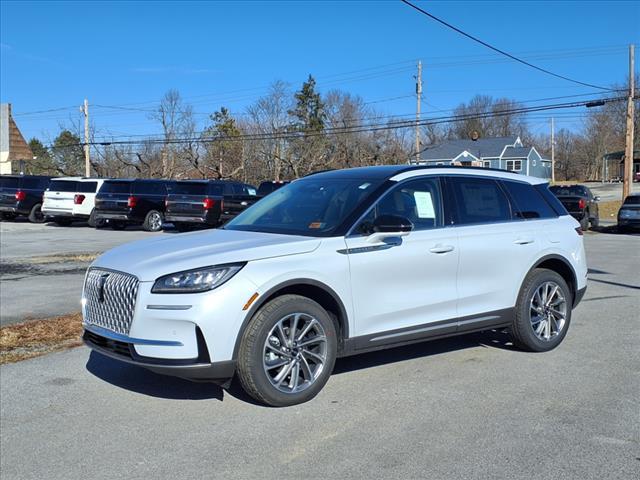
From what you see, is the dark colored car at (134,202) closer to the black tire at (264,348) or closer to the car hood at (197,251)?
the car hood at (197,251)

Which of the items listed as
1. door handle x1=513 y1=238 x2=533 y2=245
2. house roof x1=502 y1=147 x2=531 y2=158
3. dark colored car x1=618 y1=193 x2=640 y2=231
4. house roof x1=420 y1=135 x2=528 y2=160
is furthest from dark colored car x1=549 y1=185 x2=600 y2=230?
house roof x1=502 y1=147 x2=531 y2=158

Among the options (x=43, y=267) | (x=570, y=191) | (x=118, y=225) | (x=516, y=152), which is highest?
(x=516, y=152)

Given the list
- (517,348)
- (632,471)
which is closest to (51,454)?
(632,471)

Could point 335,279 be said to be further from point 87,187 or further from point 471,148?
point 471,148

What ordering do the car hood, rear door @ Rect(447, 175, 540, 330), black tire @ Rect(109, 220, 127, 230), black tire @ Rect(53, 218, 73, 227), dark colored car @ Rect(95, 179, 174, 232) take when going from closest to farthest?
the car hood → rear door @ Rect(447, 175, 540, 330) → dark colored car @ Rect(95, 179, 174, 232) → black tire @ Rect(109, 220, 127, 230) → black tire @ Rect(53, 218, 73, 227)

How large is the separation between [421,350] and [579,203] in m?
21.2

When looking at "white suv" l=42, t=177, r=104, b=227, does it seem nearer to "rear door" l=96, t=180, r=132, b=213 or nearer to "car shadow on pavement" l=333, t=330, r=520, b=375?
"rear door" l=96, t=180, r=132, b=213

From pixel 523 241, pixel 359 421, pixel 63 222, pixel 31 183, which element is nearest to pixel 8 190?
pixel 31 183

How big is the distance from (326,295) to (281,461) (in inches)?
56.0

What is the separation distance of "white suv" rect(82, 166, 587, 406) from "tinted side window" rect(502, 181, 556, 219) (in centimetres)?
2

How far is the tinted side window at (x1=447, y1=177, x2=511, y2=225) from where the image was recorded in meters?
5.95

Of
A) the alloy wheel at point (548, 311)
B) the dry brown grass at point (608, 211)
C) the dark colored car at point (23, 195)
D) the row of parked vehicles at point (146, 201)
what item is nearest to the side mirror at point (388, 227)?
the alloy wheel at point (548, 311)

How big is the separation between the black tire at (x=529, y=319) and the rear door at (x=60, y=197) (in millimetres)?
21639

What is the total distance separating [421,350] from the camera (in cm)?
644
